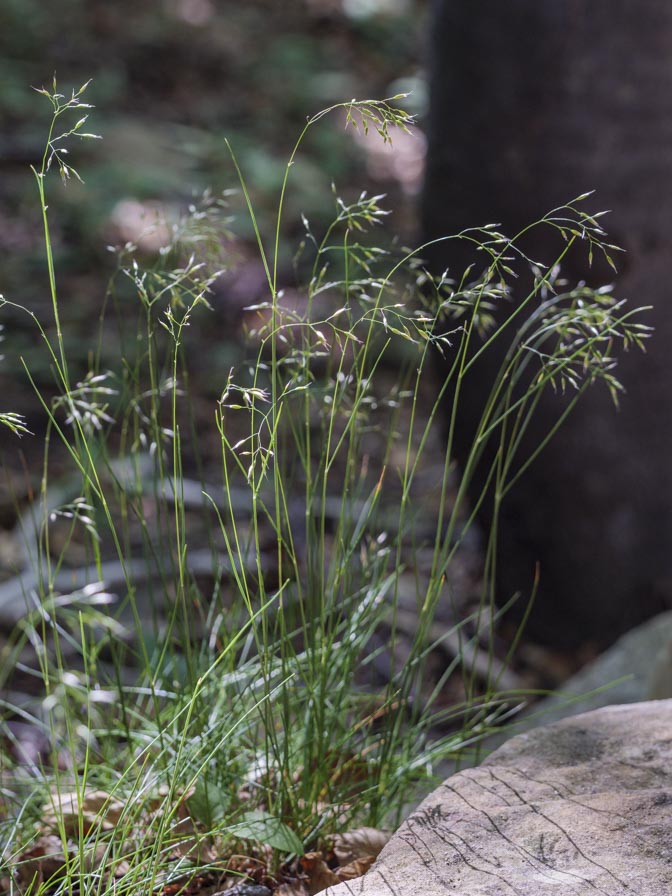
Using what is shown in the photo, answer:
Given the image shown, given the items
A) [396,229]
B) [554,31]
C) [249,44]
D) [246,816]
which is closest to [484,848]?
[246,816]

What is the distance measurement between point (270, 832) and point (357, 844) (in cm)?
15

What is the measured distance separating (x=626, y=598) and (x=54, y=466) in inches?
84.2

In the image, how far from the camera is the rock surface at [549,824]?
40.6 inches

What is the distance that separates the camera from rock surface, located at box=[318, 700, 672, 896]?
103 cm

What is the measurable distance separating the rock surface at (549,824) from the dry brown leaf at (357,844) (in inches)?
6.0

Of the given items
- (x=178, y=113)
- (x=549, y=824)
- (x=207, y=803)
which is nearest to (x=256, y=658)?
(x=207, y=803)

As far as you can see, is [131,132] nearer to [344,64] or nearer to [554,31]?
[344,64]

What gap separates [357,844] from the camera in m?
1.32

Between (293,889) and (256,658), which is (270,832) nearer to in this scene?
(293,889)

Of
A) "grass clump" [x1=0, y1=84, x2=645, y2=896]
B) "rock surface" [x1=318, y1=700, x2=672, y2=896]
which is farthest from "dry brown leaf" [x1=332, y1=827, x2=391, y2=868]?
"rock surface" [x1=318, y1=700, x2=672, y2=896]

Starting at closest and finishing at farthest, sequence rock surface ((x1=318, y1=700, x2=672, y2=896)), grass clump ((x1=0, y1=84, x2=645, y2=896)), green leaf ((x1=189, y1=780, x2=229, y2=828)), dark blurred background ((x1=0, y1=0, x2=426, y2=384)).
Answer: rock surface ((x1=318, y1=700, x2=672, y2=896)) → grass clump ((x1=0, y1=84, x2=645, y2=896)) → green leaf ((x1=189, y1=780, x2=229, y2=828)) → dark blurred background ((x1=0, y1=0, x2=426, y2=384))

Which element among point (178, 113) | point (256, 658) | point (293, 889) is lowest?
point (293, 889)

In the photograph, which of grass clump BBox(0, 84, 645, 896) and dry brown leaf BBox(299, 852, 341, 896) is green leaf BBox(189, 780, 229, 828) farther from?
dry brown leaf BBox(299, 852, 341, 896)

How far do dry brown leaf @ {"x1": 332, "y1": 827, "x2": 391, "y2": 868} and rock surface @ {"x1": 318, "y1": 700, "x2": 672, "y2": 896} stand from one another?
15 centimetres
